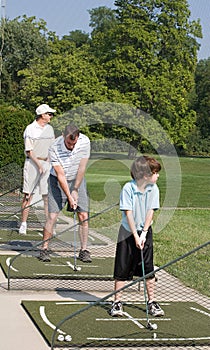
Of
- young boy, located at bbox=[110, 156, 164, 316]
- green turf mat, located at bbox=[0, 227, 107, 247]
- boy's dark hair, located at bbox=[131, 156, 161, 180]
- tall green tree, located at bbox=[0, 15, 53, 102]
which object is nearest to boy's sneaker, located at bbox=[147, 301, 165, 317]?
young boy, located at bbox=[110, 156, 164, 316]

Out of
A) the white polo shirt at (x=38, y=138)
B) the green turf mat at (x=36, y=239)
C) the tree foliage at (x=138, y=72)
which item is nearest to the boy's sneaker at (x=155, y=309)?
the green turf mat at (x=36, y=239)

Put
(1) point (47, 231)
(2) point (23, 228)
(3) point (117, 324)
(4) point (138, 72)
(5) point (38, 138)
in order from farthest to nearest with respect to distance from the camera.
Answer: (4) point (138, 72) < (2) point (23, 228) < (5) point (38, 138) < (1) point (47, 231) < (3) point (117, 324)

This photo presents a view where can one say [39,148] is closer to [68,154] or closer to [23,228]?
[23,228]

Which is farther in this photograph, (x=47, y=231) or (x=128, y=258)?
(x=47, y=231)

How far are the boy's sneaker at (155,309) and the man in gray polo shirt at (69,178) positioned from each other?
1.81m

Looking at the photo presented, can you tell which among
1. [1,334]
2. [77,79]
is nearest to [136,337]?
[1,334]

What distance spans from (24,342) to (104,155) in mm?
6956

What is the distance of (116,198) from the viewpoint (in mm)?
13242

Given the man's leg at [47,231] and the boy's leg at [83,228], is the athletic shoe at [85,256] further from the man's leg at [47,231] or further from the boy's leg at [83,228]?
the man's leg at [47,231]

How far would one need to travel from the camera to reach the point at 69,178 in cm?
778

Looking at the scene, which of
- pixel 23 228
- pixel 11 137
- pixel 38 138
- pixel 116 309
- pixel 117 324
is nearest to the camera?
pixel 117 324

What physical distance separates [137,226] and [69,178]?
2.14 metres

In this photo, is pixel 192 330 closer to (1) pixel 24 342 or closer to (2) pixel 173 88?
(1) pixel 24 342

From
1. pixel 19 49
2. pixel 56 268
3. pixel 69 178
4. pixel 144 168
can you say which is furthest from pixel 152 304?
pixel 19 49
